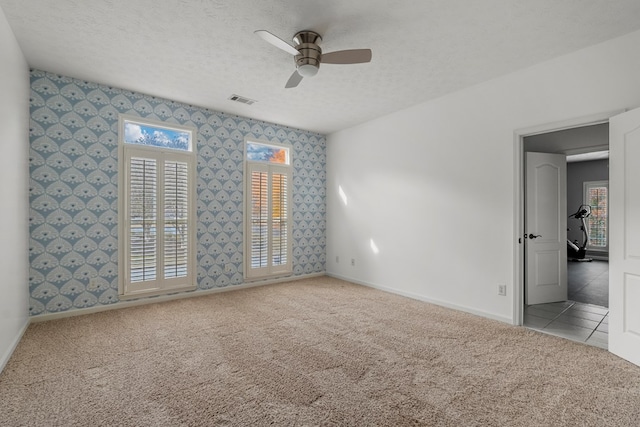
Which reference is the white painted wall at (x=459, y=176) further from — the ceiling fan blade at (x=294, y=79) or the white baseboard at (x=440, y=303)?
the ceiling fan blade at (x=294, y=79)

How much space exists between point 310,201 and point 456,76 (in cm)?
333

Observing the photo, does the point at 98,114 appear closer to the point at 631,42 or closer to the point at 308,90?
the point at 308,90

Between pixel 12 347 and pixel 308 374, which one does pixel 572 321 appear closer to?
pixel 308 374

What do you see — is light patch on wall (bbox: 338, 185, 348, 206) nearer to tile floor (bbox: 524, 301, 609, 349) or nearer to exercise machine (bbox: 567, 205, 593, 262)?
tile floor (bbox: 524, 301, 609, 349)

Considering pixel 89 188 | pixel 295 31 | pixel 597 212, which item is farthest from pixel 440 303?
pixel 597 212

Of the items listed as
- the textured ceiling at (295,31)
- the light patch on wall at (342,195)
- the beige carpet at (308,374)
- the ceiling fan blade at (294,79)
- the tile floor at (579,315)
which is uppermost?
the textured ceiling at (295,31)

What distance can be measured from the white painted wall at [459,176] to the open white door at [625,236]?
38cm

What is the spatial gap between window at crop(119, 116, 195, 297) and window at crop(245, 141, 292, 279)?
3.14 feet

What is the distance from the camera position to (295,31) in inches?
110

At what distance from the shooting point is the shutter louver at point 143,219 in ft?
13.6

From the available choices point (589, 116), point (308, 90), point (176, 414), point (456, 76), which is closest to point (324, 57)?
point (308, 90)

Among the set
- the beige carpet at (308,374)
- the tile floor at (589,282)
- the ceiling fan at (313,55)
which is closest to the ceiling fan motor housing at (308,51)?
the ceiling fan at (313,55)

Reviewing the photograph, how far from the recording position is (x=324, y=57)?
285cm

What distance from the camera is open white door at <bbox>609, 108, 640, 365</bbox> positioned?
257cm
